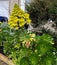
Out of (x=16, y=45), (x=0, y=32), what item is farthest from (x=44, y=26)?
(x=16, y=45)

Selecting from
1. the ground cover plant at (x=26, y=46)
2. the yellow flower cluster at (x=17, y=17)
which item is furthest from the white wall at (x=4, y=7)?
the yellow flower cluster at (x=17, y=17)

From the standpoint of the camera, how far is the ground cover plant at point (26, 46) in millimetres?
5914

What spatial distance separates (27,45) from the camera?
6.20 metres

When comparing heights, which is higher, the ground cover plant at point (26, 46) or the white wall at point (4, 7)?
the ground cover plant at point (26, 46)

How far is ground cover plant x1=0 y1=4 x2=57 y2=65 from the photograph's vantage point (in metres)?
5.91

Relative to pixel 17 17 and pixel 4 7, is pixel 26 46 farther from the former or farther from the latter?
pixel 4 7

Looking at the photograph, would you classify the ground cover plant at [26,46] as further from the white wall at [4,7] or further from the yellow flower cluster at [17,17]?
the white wall at [4,7]

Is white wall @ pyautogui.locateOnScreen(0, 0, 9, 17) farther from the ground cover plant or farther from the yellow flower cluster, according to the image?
the yellow flower cluster

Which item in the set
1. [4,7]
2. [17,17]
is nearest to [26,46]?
[17,17]

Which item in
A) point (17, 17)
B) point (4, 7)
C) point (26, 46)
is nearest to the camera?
point (26, 46)

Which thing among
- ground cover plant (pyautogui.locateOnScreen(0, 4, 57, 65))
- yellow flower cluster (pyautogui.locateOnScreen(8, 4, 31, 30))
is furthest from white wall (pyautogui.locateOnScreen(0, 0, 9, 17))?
yellow flower cluster (pyautogui.locateOnScreen(8, 4, 31, 30))

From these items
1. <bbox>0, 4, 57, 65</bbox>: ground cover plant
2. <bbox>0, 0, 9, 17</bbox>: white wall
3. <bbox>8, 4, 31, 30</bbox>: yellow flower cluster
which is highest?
<bbox>8, 4, 31, 30</bbox>: yellow flower cluster

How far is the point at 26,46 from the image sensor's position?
6.21 meters

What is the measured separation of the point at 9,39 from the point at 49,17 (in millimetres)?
1927
